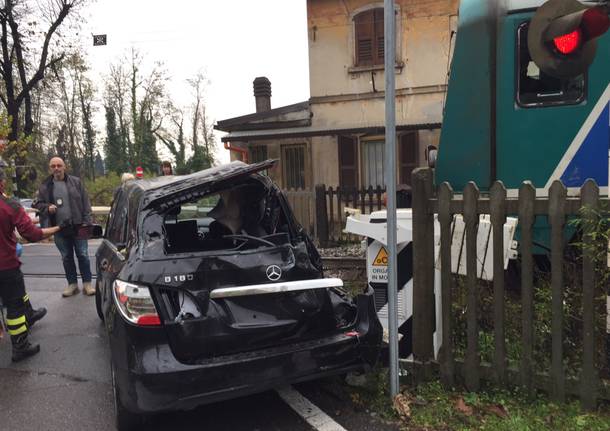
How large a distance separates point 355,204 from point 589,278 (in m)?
7.68

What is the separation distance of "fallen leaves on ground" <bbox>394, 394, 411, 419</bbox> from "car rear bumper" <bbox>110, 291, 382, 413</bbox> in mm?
354

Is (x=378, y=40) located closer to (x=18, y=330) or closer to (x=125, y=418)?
(x=18, y=330)

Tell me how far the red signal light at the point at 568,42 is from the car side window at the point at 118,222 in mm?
3249

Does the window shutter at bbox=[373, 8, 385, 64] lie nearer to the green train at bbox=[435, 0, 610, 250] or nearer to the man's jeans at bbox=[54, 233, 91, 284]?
the green train at bbox=[435, 0, 610, 250]

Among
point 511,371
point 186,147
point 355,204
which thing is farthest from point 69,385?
point 186,147

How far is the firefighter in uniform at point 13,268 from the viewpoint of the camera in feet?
14.6

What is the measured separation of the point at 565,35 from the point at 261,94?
14869mm

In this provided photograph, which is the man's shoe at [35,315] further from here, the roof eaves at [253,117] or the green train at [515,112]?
the roof eaves at [253,117]

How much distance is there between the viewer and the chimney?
1716 cm

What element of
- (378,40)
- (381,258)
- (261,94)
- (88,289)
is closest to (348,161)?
(378,40)

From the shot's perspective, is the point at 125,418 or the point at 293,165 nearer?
the point at 125,418

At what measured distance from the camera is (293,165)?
14.5m

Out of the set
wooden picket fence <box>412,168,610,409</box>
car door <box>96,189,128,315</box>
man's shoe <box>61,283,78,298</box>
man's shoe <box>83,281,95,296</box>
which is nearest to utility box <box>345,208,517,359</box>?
wooden picket fence <box>412,168,610,409</box>

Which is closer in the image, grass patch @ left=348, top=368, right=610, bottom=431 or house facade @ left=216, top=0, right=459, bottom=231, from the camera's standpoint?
grass patch @ left=348, top=368, right=610, bottom=431
